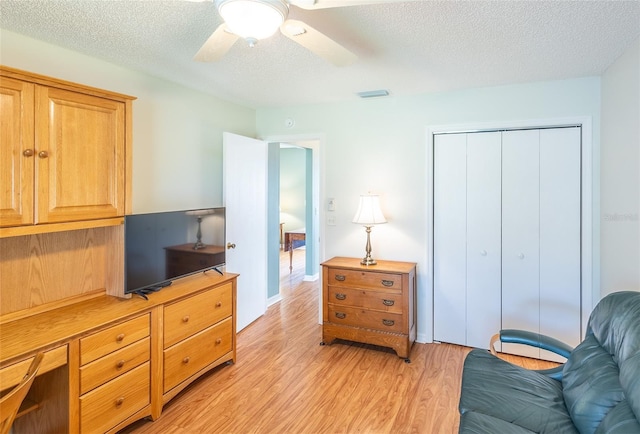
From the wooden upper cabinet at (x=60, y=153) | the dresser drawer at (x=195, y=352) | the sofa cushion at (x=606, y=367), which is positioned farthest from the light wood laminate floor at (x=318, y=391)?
the wooden upper cabinet at (x=60, y=153)

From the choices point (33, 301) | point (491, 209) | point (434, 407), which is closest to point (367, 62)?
point (491, 209)

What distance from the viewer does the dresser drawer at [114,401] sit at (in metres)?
1.99

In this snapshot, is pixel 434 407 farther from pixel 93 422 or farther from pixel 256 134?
pixel 256 134

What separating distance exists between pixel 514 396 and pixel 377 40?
85.1 inches

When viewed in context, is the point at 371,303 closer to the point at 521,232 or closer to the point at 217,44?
the point at 521,232

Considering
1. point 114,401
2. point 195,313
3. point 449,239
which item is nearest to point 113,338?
point 114,401

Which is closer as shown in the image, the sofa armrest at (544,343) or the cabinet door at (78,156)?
the cabinet door at (78,156)

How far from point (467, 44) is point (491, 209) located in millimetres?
1555

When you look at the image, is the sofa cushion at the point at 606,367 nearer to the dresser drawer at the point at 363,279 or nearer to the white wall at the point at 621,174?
the white wall at the point at 621,174

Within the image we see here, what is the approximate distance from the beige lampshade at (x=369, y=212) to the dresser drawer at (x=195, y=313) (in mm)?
1335

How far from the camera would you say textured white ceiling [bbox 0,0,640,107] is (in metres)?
1.93

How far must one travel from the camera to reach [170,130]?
3203 mm

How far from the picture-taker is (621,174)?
2.59 metres

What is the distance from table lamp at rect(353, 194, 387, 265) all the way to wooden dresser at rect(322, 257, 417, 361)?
0.46 feet
